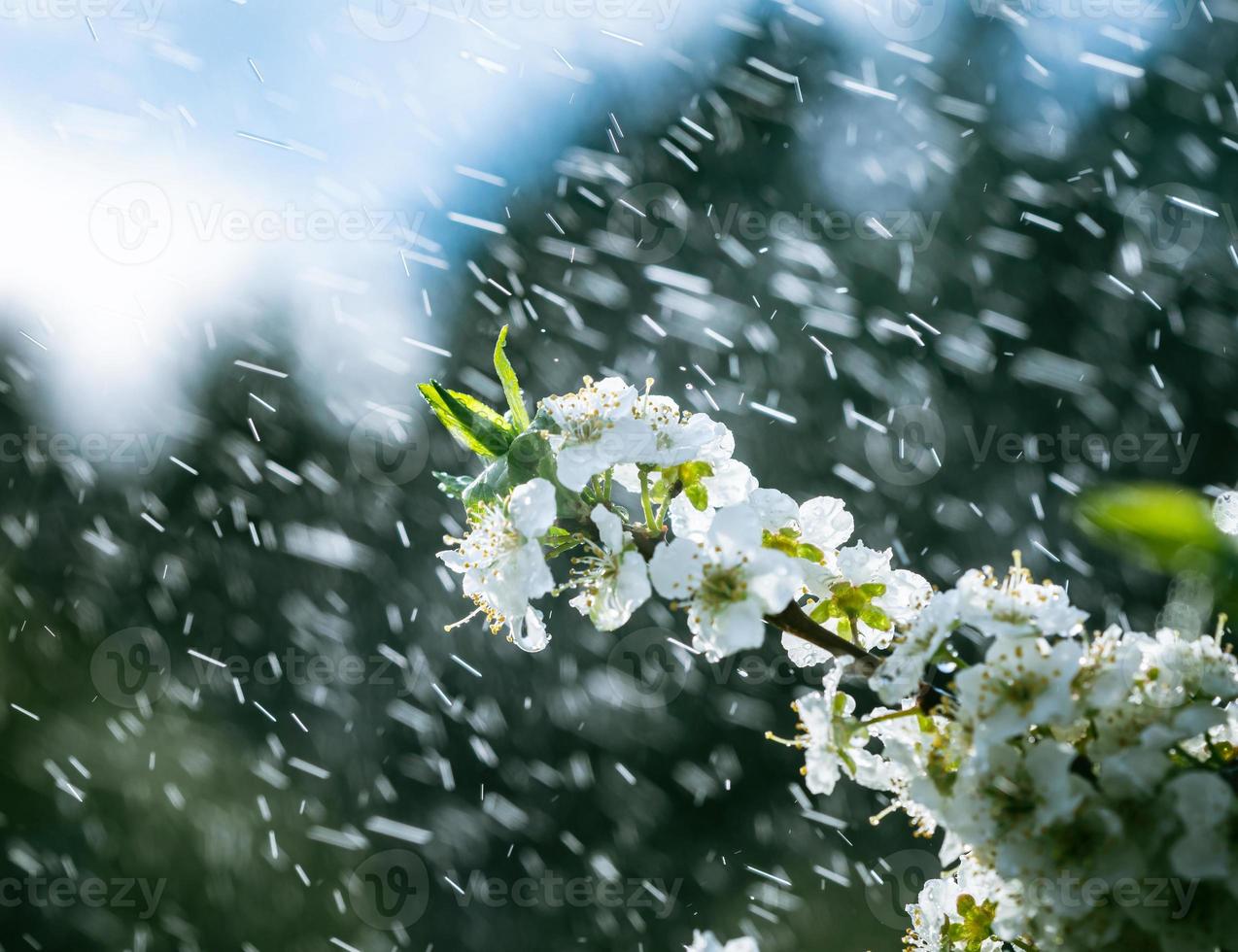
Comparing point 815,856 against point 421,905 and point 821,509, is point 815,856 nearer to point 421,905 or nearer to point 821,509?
point 421,905

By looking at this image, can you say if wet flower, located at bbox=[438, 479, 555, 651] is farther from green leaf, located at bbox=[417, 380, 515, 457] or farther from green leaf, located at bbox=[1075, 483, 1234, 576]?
green leaf, located at bbox=[1075, 483, 1234, 576]

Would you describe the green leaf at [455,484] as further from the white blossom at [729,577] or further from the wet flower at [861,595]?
the wet flower at [861,595]

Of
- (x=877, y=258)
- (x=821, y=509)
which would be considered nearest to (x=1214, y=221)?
(x=877, y=258)

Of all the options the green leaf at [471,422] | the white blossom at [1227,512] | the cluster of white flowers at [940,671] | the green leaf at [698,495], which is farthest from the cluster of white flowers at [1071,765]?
the green leaf at [471,422]

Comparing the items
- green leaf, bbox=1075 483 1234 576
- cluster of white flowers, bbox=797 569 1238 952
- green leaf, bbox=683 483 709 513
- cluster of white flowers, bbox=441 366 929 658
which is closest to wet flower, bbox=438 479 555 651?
cluster of white flowers, bbox=441 366 929 658

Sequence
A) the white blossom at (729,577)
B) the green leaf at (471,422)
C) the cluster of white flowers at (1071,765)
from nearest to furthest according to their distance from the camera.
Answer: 1. the cluster of white flowers at (1071,765)
2. the white blossom at (729,577)
3. the green leaf at (471,422)

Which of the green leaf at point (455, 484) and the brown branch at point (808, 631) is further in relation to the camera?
the green leaf at point (455, 484)
